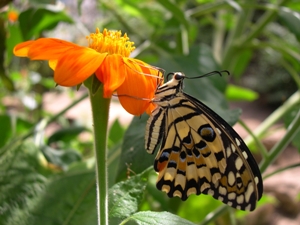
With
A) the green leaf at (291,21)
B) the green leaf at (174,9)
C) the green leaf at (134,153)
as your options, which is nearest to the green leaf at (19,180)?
the green leaf at (134,153)

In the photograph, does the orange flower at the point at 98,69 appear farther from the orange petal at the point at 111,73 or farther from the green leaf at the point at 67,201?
the green leaf at the point at 67,201

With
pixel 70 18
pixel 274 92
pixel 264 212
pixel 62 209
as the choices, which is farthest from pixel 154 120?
pixel 274 92

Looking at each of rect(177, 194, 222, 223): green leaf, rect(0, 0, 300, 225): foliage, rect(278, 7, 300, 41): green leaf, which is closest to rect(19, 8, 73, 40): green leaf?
rect(0, 0, 300, 225): foliage

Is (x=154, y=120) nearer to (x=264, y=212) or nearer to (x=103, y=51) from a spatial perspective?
(x=103, y=51)

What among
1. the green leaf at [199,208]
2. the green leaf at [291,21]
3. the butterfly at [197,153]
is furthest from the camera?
the green leaf at [199,208]

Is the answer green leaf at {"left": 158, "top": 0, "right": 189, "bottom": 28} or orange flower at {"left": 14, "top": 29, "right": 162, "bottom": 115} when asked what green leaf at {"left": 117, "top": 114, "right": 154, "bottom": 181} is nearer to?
orange flower at {"left": 14, "top": 29, "right": 162, "bottom": 115}

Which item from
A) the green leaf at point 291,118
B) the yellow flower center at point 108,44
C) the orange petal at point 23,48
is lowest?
the green leaf at point 291,118

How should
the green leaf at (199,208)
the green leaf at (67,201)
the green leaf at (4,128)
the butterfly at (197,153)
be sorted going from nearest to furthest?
the butterfly at (197,153), the green leaf at (67,201), the green leaf at (4,128), the green leaf at (199,208)
